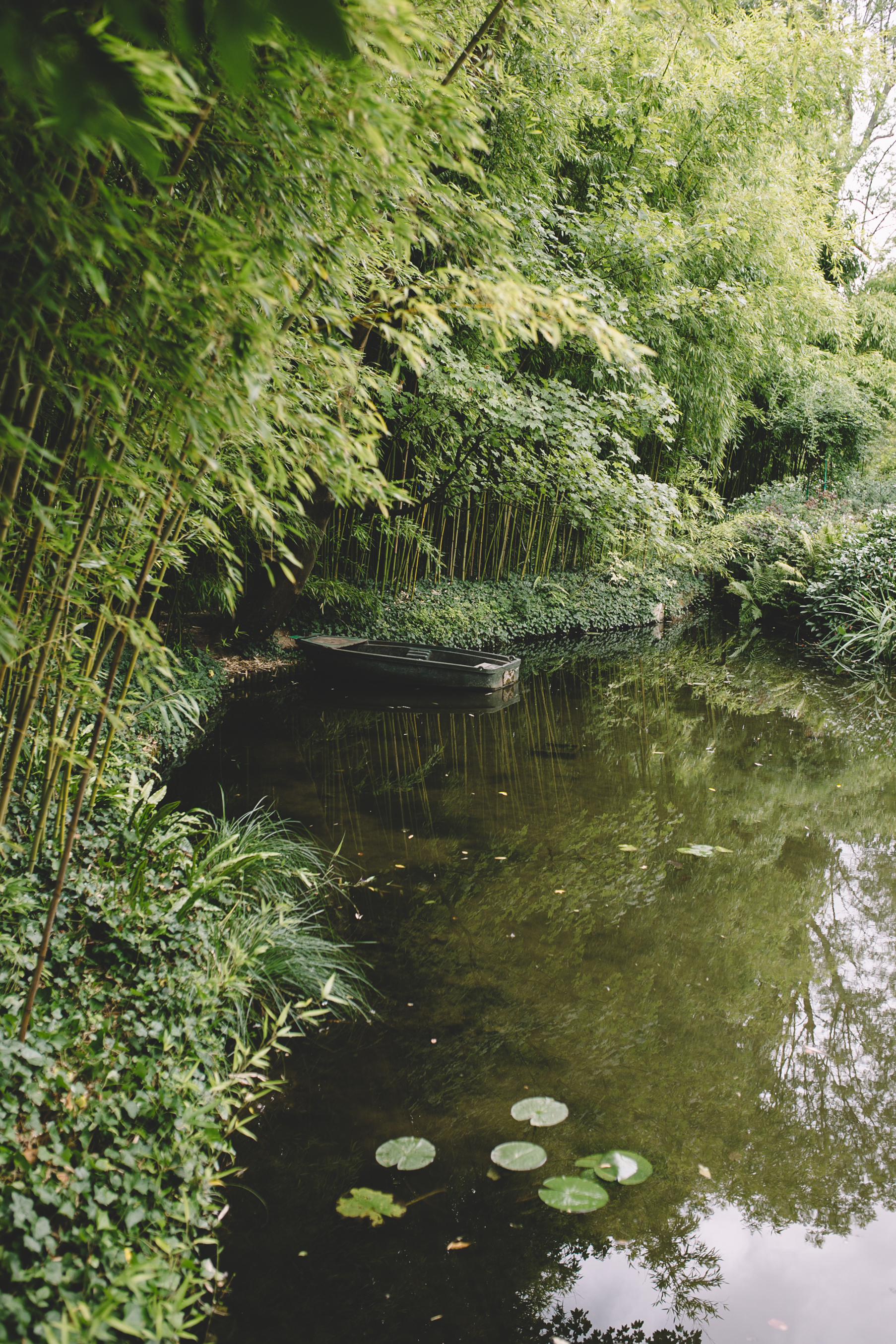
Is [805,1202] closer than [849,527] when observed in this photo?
Yes

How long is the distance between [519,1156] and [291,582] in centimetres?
474

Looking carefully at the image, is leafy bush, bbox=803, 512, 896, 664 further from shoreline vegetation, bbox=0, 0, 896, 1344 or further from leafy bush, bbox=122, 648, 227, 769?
leafy bush, bbox=122, 648, 227, 769

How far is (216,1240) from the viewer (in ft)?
5.10

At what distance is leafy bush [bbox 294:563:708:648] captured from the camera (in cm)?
717

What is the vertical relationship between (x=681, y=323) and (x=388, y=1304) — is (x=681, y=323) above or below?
above

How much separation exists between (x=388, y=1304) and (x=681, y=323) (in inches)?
335

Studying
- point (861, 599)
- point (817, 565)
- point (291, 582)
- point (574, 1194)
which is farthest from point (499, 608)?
point (574, 1194)

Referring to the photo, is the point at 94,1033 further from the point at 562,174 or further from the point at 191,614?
the point at 562,174

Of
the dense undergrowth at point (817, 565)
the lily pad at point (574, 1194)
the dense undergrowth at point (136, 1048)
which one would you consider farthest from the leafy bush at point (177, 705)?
the dense undergrowth at point (817, 565)

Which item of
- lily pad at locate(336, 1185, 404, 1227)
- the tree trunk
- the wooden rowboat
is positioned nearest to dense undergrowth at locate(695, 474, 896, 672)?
the wooden rowboat

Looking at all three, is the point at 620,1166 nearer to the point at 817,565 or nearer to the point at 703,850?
the point at 703,850

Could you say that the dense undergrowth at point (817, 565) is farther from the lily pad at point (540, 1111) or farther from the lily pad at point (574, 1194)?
the lily pad at point (574, 1194)

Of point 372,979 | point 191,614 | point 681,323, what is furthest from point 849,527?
point 372,979

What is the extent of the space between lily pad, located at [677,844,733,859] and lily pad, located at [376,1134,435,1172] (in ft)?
7.17
